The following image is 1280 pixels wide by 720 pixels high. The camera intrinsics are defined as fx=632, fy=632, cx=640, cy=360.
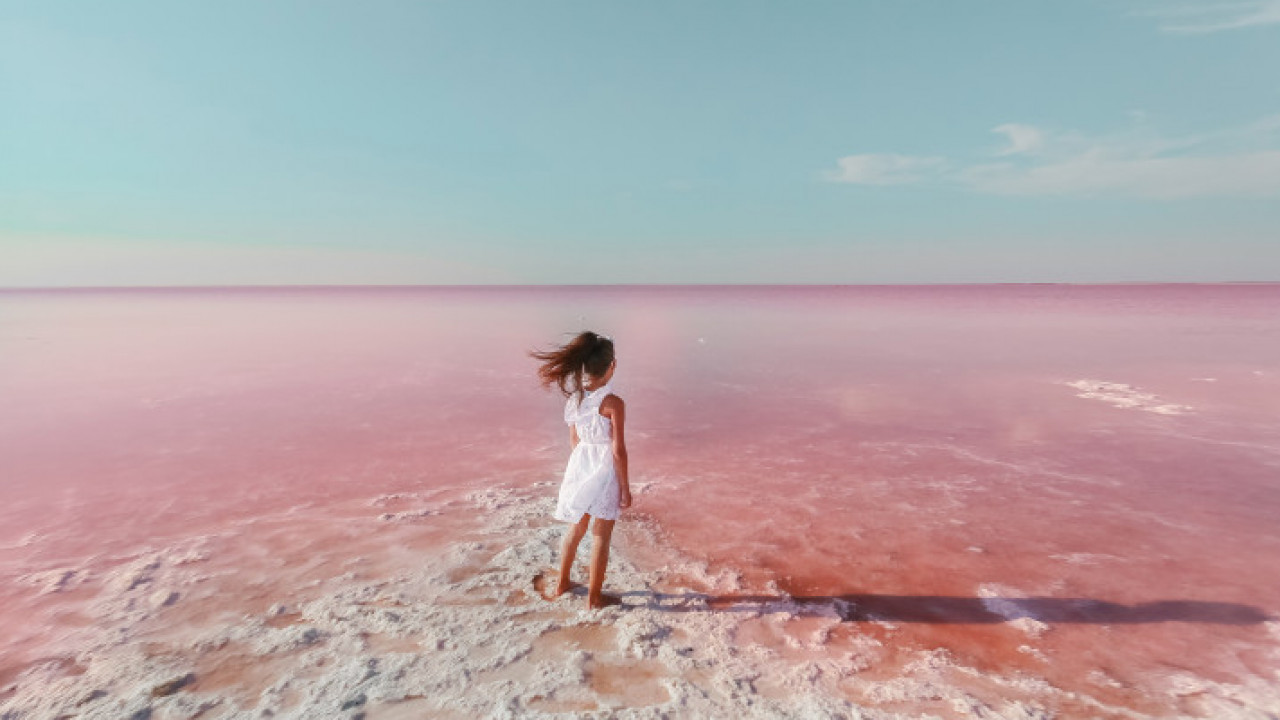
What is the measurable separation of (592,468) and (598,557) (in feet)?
1.88

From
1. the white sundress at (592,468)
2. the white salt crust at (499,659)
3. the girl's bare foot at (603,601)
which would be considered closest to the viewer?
the white salt crust at (499,659)

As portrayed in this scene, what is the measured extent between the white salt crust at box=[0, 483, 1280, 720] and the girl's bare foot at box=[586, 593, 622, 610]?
2.7 inches

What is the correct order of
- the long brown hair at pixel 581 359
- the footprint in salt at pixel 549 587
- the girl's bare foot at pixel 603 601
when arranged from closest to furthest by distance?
the long brown hair at pixel 581 359
the girl's bare foot at pixel 603 601
the footprint in salt at pixel 549 587

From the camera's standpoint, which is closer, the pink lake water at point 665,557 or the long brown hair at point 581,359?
the pink lake water at point 665,557

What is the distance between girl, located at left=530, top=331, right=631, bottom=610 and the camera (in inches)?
155

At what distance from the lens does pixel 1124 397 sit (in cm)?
1171

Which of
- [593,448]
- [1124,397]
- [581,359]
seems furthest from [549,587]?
[1124,397]

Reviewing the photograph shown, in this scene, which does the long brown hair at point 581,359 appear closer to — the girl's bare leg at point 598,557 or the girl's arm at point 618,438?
the girl's arm at point 618,438

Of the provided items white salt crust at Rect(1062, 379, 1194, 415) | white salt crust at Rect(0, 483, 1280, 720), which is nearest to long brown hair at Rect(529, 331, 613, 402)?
white salt crust at Rect(0, 483, 1280, 720)

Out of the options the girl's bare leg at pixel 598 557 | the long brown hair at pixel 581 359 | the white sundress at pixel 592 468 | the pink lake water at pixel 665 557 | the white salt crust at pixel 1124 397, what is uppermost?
the long brown hair at pixel 581 359

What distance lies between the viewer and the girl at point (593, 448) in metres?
3.93

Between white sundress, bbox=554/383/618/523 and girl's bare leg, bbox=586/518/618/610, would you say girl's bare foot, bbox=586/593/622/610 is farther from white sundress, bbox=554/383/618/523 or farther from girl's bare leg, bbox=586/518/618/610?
white sundress, bbox=554/383/618/523

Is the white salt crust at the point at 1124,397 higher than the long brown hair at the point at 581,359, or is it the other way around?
the long brown hair at the point at 581,359

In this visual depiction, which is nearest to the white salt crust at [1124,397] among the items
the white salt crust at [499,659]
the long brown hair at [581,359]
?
the white salt crust at [499,659]
